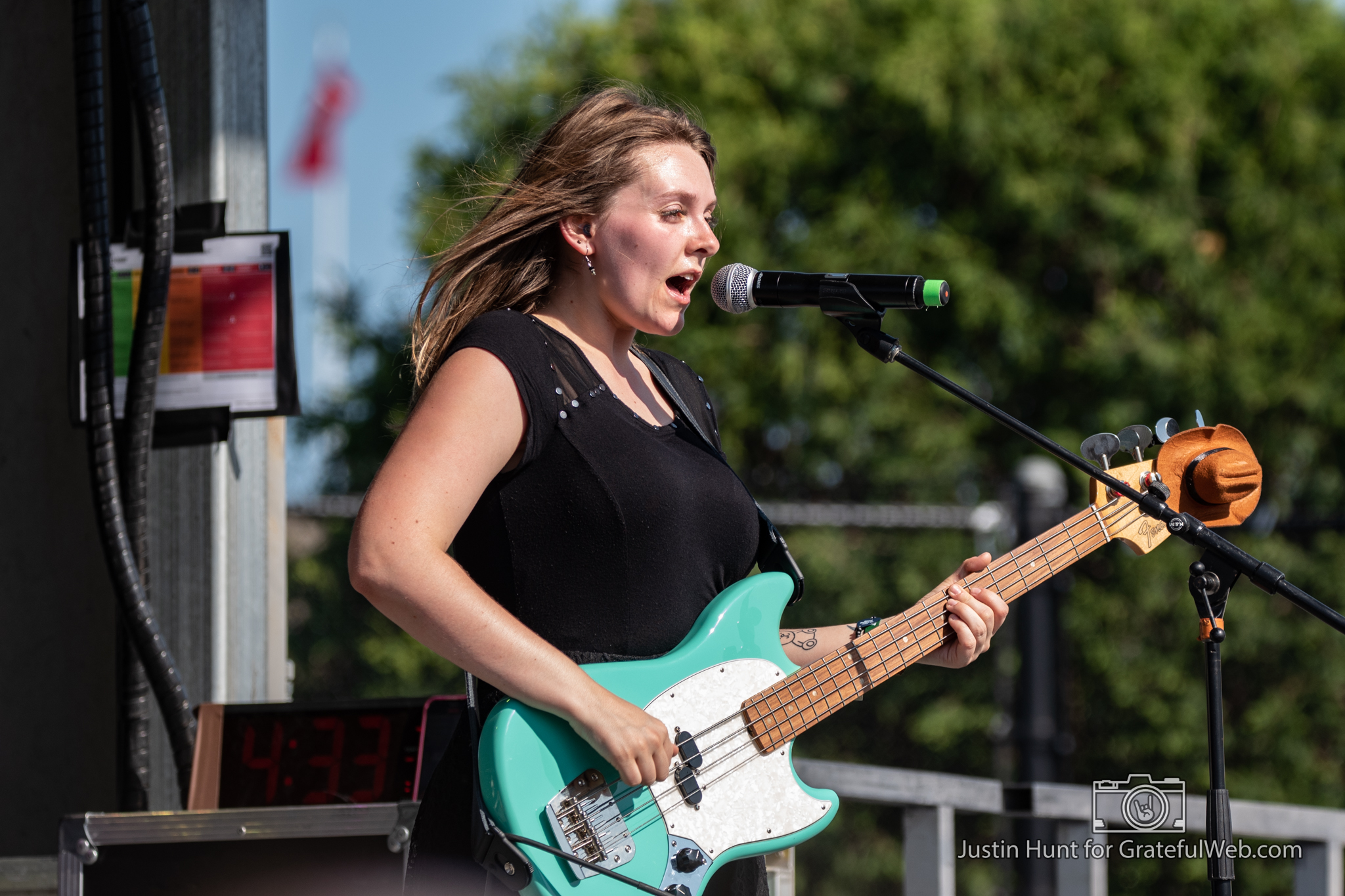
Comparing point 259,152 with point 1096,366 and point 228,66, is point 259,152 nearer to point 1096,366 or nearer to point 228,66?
point 228,66

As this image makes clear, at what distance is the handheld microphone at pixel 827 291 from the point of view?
1961mm

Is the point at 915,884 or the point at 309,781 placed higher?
the point at 309,781

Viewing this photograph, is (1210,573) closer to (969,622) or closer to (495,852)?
(969,622)

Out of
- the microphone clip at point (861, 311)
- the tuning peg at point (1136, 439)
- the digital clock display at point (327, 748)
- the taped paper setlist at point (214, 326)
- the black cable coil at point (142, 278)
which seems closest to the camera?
the microphone clip at point (861, 311)

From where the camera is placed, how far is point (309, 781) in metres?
2.43

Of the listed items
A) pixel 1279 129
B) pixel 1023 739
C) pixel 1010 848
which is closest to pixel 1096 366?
pixel 1279 129

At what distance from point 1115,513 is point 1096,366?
3986 mm

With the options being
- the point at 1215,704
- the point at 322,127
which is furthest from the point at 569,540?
the point at 322,127

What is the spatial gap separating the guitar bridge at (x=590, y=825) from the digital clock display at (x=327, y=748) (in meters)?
0.72

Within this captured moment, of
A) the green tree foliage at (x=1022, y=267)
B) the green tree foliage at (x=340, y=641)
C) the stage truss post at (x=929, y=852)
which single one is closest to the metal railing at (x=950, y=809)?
the stage truss post at (x=929, y=852)

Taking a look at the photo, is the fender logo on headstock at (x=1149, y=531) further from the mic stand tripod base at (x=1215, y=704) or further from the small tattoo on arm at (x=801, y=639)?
the small tattoo on arm at (x=801, y=639)

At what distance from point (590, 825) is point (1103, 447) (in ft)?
3.42

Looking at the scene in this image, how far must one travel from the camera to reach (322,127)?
18906mm

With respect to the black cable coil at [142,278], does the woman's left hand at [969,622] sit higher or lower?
lower
